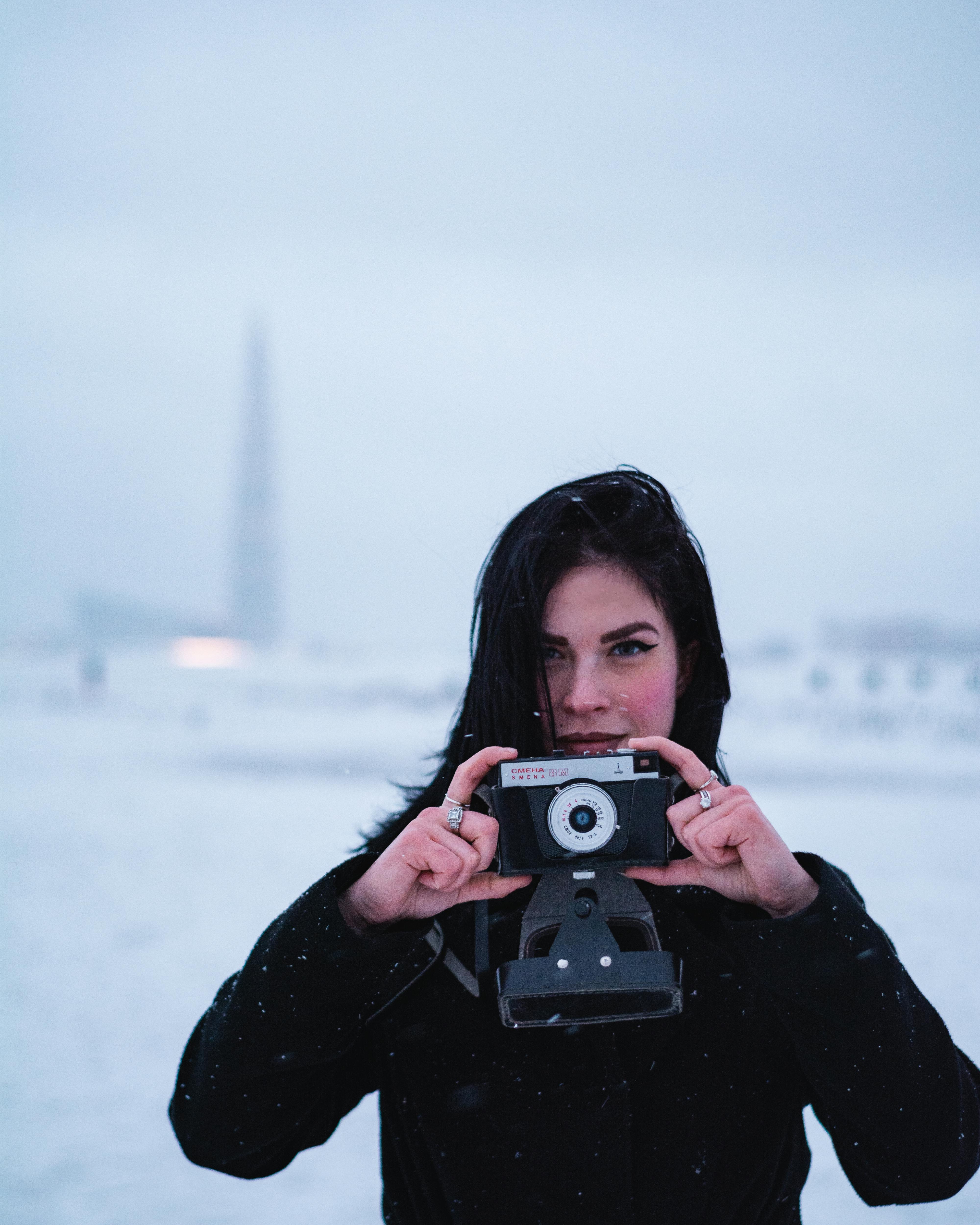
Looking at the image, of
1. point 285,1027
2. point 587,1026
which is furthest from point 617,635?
point 285,1027

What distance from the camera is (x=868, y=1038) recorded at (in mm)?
958

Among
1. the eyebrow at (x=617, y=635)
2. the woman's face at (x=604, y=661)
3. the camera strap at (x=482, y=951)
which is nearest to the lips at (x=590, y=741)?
the woman's face at (x=604, y=661)

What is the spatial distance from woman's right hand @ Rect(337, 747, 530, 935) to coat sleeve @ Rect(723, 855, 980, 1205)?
30cm

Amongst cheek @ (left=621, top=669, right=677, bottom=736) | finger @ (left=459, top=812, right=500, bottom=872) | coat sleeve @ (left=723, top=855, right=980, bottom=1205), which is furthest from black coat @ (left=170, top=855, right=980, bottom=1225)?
cheek @ (left=621, top=669, right=677, bottom=736)

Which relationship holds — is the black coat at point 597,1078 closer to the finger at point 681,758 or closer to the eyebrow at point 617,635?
the finger at point 681,758

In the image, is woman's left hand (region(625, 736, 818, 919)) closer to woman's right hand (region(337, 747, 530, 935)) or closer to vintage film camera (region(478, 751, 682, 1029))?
vintage film camera (region(478, 751, 682, 1029))

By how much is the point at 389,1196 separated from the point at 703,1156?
0.38 meters

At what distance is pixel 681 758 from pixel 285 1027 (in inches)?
20.9

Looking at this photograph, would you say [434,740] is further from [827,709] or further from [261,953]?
[827,709]

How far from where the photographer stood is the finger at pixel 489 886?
1.13 m

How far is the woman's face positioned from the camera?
1181 mm

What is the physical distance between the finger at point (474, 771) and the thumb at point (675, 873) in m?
0.21

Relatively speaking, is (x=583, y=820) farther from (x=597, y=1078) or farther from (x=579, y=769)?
(x=597, y=1078)

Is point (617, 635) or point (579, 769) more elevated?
point (617, 635)
